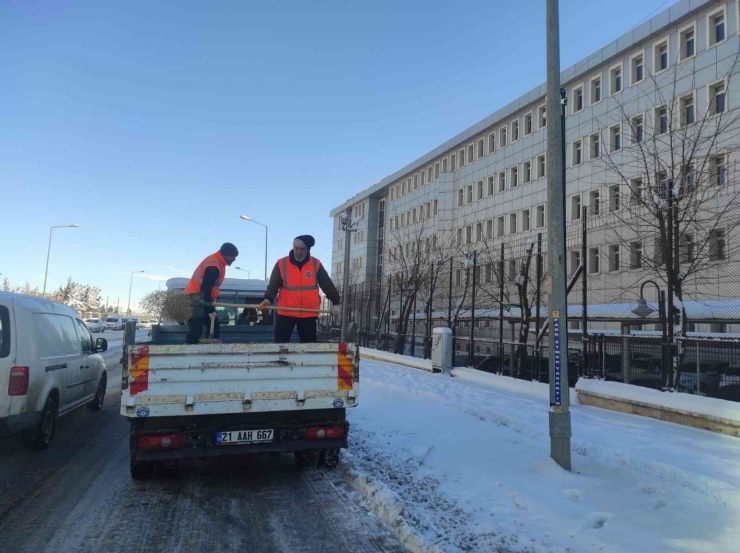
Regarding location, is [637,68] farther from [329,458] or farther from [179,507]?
[179,507]

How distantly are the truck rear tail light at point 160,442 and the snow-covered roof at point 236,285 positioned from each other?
20.3 feet

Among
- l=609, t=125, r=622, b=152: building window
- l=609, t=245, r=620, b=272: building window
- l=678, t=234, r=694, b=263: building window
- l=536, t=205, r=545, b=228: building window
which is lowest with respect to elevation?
l=678, t=234, r=694, b=263: building window

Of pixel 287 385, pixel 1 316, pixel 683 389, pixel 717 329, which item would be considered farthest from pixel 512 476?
pixel 717 329

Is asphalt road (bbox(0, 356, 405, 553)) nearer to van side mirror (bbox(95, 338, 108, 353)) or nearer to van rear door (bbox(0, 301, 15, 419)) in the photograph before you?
van rear door (bbox(0, 301, 15, 419))

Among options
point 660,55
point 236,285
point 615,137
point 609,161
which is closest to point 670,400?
point 236,285

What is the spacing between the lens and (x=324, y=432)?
17.9 feet

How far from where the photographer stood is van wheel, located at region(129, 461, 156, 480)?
541cm

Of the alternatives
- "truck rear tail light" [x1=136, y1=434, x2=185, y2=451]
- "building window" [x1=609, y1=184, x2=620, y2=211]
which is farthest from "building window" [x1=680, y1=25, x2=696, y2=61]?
"truck rear tail light" [x1=136, y1=434, x2=185, y2=451]

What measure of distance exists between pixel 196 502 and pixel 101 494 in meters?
0.93

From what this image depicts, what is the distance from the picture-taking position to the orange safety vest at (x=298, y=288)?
21.2 feet

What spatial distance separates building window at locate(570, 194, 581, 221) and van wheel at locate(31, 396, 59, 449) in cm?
3486

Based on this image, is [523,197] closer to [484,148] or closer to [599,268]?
[484,148]

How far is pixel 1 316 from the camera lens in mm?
6262

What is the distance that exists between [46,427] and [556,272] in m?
6.21
